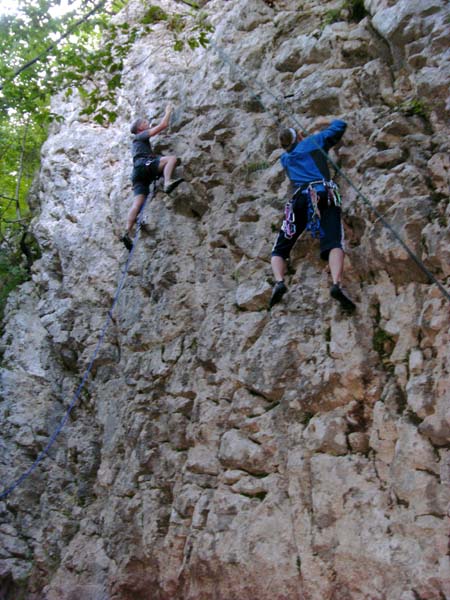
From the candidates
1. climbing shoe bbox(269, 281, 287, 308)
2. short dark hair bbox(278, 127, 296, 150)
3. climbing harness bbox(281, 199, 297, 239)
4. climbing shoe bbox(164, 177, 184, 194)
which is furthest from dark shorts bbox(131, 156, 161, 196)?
climbing shoe bbox(269, 281, 287, 308)

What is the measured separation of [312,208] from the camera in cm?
541

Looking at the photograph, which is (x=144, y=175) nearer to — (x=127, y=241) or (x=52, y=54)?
(x=127, y=241)

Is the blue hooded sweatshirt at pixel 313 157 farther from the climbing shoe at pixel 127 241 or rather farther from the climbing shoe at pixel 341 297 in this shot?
the climbing shoe at pixel 127 241

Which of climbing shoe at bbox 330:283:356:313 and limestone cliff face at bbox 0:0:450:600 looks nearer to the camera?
limestone cliff face at bbox 0:0:450:600

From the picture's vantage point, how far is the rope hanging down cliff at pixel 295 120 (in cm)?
454

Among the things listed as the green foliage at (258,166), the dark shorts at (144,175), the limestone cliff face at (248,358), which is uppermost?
the dark shorts at (144,175)

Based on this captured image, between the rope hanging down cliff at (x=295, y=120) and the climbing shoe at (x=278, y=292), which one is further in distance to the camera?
the climbing shoe at (x=278, y=292)

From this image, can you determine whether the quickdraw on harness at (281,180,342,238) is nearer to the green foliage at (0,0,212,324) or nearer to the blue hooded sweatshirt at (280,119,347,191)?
the blue hooded sweatshirt at (280,119,347,191)

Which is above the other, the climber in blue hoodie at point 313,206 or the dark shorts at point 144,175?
the dark shorts at point 144,175

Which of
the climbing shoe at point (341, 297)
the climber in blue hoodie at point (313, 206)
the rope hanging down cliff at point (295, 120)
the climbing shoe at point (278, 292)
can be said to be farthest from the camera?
the climbing shoe at point (278, 292)

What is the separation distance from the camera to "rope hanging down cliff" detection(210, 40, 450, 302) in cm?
454

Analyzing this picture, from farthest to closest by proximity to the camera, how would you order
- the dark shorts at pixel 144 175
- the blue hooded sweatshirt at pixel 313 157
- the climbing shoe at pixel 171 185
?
the dark shorts at pixel 144 175
the climbing shoe at pixel 171 185
the blue hooded sweatshirt at pixel 313 157

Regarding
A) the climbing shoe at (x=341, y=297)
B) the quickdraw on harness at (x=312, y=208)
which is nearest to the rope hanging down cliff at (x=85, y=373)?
the quickdraw on harness at (x=312, y=208)

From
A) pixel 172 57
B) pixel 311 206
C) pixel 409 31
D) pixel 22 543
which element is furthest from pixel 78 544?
pixel 172 57
